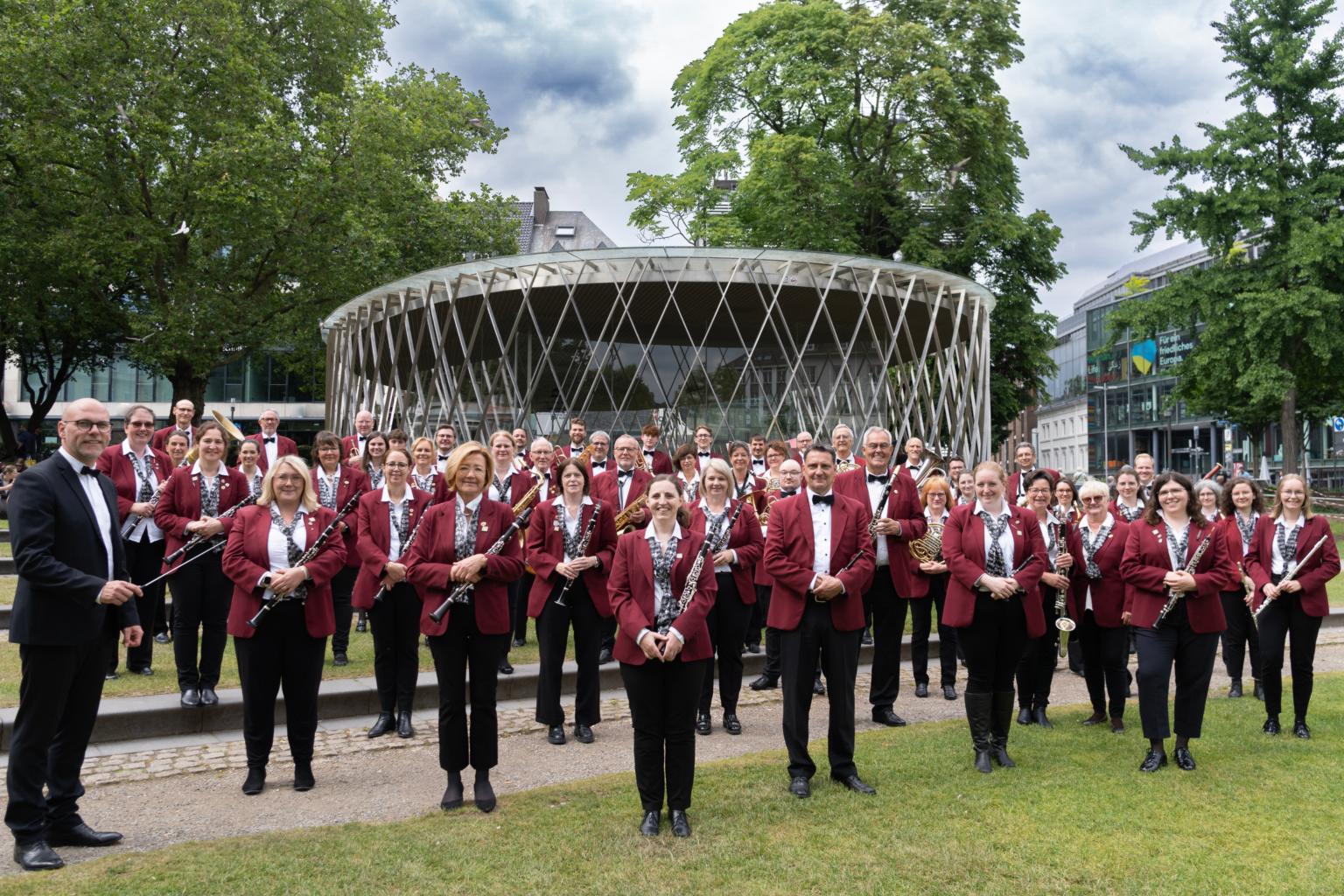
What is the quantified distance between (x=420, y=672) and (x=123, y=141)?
21.3m

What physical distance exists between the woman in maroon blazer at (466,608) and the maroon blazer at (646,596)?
2.28ft

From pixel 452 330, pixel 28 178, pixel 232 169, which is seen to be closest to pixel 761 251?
pixel 452 330

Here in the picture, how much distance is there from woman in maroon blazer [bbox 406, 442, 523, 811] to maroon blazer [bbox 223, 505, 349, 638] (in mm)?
492

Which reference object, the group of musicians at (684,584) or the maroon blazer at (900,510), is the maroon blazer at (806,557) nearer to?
the group of musicians at (684,584)

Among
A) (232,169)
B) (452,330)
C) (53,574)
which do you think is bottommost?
(53,574)

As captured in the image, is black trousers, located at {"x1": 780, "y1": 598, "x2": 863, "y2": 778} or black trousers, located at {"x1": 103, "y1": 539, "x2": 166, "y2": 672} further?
black trousers, located at {"x1": 103, "y1": 539, "x2": 166, "y2": 672}

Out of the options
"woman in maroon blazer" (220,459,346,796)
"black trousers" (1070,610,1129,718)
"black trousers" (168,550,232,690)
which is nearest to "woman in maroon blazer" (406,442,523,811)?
"woman in maroon blazer" (220,459,346,796)

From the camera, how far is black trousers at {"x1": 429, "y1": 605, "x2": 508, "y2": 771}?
5.13m

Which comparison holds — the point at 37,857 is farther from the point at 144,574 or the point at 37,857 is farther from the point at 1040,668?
the point at 1040,668

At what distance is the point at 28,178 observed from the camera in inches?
960

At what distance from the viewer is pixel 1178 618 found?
20.0 feet

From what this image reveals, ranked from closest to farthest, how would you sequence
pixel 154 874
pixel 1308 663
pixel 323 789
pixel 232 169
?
pixel 154 874 < pixel 323 789 < pixel 1308 663 < pixel 232 169

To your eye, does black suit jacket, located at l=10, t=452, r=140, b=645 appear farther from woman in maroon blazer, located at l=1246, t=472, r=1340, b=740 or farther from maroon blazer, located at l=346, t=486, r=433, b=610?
woman in maroon blazer, located at l=1246, t=472, r=1340, b=740

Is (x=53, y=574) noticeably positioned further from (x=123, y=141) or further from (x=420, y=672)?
(x=123, y=141)
